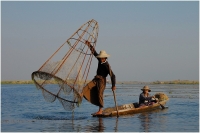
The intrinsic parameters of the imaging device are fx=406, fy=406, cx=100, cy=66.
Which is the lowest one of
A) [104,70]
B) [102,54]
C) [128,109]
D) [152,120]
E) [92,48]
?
[152,120]

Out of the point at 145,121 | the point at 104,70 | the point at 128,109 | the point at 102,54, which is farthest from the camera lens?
the point at 128,109

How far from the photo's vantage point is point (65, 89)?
10.5m

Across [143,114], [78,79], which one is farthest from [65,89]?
[143,114]

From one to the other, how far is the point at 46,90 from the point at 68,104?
28.0 inches

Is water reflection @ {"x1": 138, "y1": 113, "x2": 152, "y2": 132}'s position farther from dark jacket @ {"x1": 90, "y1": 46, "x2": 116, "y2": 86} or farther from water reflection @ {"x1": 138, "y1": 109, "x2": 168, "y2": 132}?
dark jacket @ {"x1": 90, "y1": 46, "x2": 116, "y2": 86}

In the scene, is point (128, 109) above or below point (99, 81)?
below

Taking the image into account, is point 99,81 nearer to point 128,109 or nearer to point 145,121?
point 128,109

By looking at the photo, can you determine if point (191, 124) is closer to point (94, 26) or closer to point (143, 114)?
point (143, 114)

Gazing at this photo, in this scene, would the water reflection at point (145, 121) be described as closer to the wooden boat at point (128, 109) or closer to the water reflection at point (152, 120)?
the water reflection at point (152, 120)

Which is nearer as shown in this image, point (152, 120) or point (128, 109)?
point (152, 120)

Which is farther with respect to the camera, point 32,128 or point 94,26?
point 94,26

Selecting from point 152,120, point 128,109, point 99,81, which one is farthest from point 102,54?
point 152,120

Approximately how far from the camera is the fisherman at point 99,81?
37.0ft

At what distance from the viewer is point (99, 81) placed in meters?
11.5
